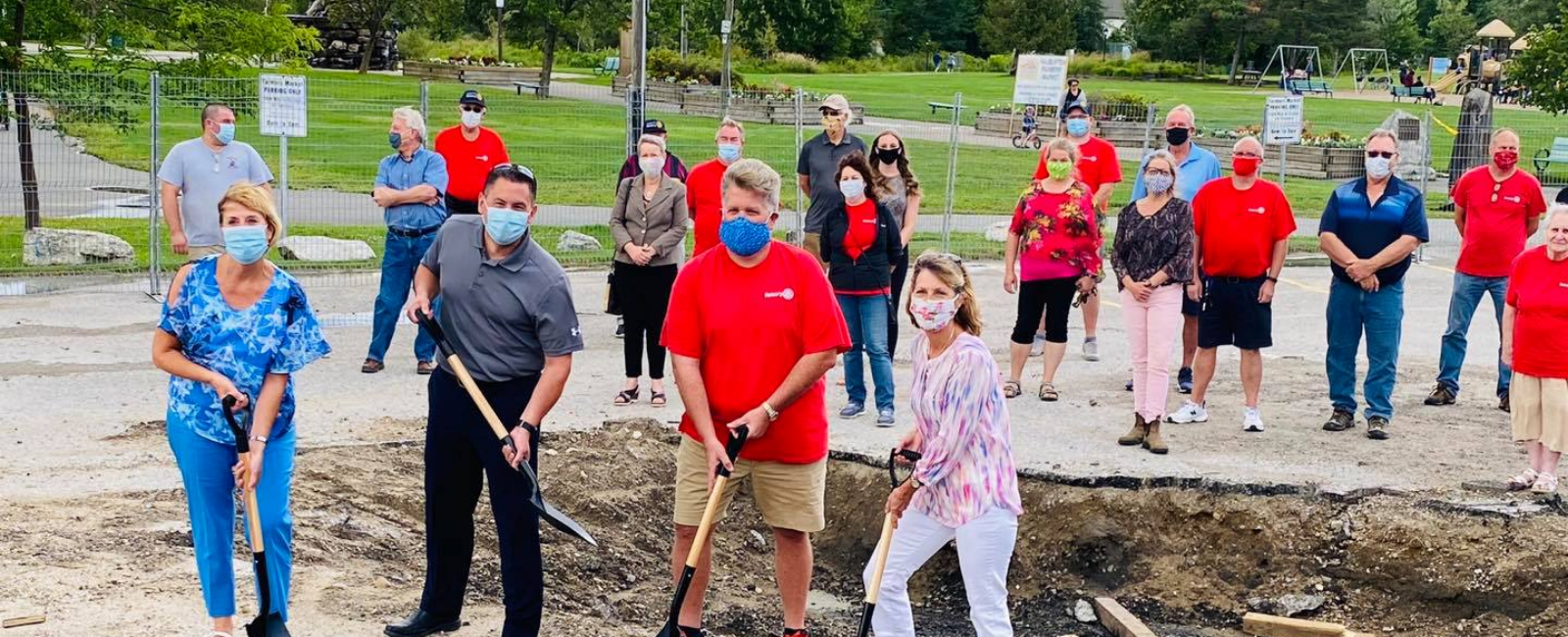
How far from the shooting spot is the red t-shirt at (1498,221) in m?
10.7

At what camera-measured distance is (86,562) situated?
6742 mm

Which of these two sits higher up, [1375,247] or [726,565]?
[1375,247]

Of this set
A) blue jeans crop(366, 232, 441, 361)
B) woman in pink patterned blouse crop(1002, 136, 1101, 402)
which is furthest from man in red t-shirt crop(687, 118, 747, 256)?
woman in pink patterned blouse crop(1002, 136, 1101, 402)

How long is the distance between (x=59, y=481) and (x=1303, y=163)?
1006 inches

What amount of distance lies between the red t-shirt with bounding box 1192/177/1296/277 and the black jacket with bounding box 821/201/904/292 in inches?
74.4

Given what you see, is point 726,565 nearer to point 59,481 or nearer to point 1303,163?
point 59,481

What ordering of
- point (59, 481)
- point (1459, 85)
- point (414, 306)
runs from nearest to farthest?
point (414, 306), point (59, 481), point (1459, 85)

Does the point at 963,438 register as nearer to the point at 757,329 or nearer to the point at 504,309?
the point at 757,329

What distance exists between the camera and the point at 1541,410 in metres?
8.31

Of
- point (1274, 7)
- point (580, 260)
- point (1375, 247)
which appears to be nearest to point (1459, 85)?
point (1274, 7)

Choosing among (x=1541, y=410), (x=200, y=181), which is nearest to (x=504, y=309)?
(x=200, y=181)

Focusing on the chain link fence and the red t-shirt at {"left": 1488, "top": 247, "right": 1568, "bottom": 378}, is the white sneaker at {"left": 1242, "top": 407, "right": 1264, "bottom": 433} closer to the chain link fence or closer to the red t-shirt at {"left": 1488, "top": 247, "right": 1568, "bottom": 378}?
the red t-shirt at {"left": 1488, "top": 247, "right": 1568, "bottom": 378}

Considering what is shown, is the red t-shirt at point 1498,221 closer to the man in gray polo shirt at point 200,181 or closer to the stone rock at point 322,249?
the man in gray polo shirt at point 200,181

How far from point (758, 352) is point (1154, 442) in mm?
4091
